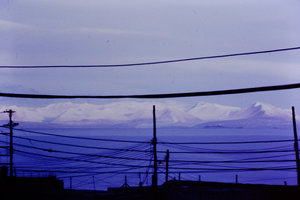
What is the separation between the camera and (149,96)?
7.98m

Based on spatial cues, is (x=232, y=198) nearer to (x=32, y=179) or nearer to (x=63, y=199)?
(x=63, y=199)

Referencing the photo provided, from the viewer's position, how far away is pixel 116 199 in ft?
117

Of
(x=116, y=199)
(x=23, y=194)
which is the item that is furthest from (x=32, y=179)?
(x=116, y=199)

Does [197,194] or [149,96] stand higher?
[149,96]

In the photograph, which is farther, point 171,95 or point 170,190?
point 170,190

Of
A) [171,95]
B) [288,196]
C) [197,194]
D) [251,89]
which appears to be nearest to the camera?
[251,89]

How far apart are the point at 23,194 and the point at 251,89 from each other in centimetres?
3579

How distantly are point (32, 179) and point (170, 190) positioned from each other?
650 inches

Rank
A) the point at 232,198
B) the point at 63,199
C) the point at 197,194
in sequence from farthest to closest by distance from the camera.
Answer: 1. the point at 63,199
2. the point at 197,194
3. the point at 232,198

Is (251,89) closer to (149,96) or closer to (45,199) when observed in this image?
(149,96)

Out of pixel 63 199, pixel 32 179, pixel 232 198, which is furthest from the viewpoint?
pixel 32 179

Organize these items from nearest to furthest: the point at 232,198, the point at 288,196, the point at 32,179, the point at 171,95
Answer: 1. the point at 171,95
2. the point at 232,198
3. the point at 288,196
4. the point at 32,179

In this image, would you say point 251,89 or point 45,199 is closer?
point 251,89

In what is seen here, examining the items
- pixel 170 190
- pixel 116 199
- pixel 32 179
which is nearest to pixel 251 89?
pixel 116 199
